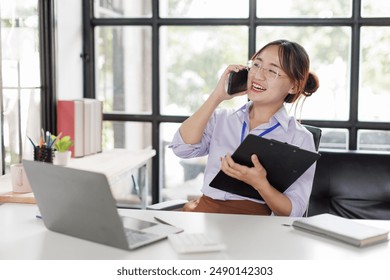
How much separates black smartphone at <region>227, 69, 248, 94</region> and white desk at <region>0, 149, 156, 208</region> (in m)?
0.61

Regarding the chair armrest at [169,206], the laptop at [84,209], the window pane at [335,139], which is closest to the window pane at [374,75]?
the window pane at [335,139]

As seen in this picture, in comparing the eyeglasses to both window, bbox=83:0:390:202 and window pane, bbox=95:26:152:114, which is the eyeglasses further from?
window pane, bbox=95:26:152:114

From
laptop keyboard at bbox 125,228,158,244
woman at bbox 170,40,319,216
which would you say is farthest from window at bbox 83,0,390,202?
laptop keyboard at bbox 125,228,158,244

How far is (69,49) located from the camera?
10.7 feet

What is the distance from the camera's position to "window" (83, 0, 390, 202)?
3.17m

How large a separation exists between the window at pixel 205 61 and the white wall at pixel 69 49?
74mm

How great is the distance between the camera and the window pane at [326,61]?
3199 mm

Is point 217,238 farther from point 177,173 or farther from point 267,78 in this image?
point 177,173

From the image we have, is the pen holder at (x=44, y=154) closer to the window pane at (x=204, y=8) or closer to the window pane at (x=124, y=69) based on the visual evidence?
the window pane at (x=124, y=69)

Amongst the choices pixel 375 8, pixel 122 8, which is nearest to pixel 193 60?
pixel 122 8

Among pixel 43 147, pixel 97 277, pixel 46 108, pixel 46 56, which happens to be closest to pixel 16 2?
pixel 46 56

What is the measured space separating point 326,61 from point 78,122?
1.44 meters

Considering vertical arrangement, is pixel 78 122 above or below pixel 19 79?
below

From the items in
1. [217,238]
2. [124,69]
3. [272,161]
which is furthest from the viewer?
[124,69]
